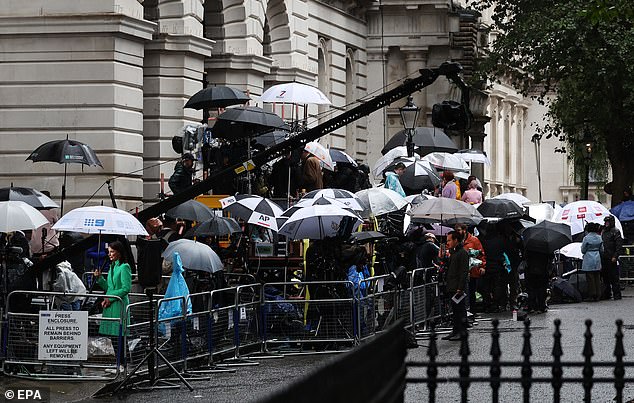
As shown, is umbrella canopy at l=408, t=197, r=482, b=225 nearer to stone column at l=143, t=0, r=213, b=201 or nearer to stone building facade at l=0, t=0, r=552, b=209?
stone building facade at l=0, t=0, r=552, b=209

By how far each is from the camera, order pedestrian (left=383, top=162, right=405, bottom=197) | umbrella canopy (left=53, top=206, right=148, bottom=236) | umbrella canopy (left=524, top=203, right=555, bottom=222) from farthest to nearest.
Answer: umbrella canopy (left=524, top=203, right=555, bottom=222) → pedestrian (left=383, top=162, right=405, bottom=197) → umbrella canopy (left=53, top=206, right=148, bottom=236)

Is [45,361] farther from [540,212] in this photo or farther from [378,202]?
[540,212]

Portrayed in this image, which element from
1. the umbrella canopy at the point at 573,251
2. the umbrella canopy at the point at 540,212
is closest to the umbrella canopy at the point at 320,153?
the umbrella canopy at the point at 540,212

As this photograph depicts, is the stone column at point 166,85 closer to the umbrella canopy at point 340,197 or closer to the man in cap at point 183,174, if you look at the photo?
the man in cap at point 183,174

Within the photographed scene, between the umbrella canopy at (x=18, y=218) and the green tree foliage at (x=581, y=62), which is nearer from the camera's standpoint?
the umbrella canopy at (x=18, y=218)

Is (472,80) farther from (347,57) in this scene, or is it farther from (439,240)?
(439,240)

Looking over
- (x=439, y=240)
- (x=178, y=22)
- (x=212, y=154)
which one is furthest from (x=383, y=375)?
(x=178, y=22)

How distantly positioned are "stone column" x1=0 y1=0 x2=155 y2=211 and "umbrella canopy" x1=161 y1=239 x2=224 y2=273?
10.3 m

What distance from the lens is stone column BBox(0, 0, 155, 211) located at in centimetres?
3133

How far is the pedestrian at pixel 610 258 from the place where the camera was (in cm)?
3434

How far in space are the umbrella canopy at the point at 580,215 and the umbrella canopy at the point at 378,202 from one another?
33.9 ft

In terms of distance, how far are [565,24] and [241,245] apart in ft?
78.4

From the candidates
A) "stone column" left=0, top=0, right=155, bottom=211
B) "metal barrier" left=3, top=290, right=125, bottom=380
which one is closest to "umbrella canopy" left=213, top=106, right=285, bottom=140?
"stone column" left=0, top=0, right=155, bottom=211

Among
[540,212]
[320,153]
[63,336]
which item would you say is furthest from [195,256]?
[540,212]
